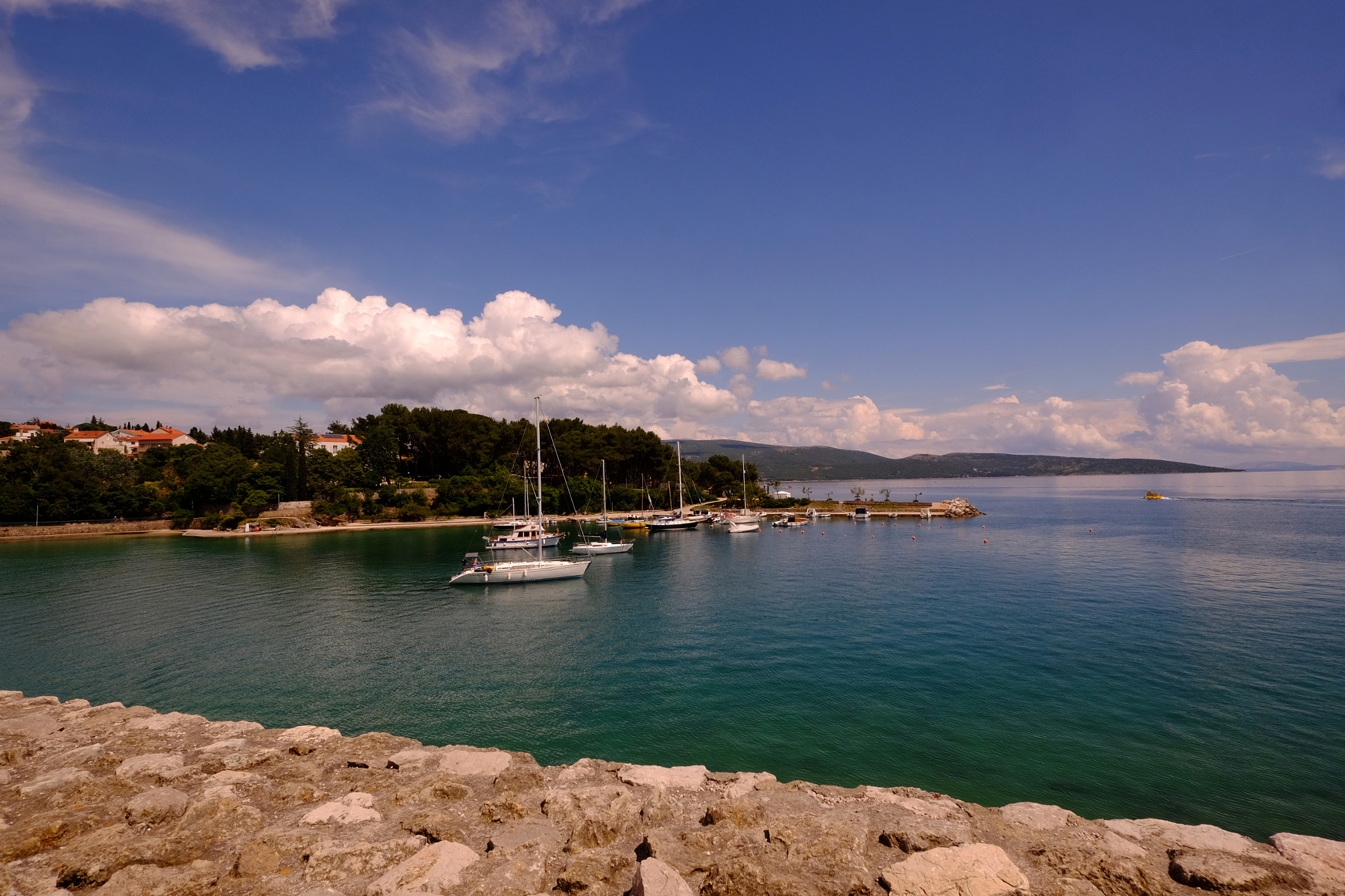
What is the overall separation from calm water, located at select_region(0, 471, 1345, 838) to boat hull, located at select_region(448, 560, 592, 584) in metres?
0.92

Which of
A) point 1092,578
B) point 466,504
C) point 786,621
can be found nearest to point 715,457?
point 466,504

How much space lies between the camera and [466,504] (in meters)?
91.1

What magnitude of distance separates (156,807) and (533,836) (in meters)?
5.63

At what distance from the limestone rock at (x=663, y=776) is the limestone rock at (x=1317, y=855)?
850cm

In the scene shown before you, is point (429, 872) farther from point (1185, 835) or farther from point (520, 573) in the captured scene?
point (520, 573)

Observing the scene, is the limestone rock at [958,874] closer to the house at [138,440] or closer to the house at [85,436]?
the house at [138,440]

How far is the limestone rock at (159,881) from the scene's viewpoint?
6.30 m

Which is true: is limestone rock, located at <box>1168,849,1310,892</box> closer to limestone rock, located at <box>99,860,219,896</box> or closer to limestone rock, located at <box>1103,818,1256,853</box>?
limestone rock, located at <box>1103,818,1256,853</box>

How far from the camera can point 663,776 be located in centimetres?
1063

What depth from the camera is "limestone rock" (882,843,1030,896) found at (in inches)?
249

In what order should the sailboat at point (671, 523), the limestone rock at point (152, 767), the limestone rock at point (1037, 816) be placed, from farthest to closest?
the sailboat at point (671, 523), the limestone rock at point (152, 767), the limestone rock at point (1037, 816)

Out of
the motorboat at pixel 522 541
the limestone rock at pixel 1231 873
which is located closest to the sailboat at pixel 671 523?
the motorboat at pixel 522 541

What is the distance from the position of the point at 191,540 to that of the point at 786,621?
76792mm

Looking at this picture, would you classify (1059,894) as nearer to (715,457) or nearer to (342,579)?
(342,579)
